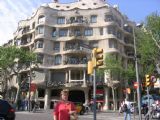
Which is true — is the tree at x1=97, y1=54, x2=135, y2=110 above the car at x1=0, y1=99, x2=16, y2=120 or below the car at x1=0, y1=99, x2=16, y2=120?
above

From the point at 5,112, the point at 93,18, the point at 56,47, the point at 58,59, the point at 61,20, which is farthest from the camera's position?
the point at 61,20

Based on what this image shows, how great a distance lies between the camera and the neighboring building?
5800 cm

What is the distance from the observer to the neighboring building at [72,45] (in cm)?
5800

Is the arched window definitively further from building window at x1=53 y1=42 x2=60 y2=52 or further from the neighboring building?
building window at x1=53 y1=42 x2=60 y2=52

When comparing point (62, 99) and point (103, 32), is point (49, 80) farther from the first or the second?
point (62, 99)

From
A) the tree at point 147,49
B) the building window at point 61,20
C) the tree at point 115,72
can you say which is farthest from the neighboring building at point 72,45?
the tree at point 147,49

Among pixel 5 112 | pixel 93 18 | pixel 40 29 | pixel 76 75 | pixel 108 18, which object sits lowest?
pixel 5 112

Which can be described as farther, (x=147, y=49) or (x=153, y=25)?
(x=147, y=49)

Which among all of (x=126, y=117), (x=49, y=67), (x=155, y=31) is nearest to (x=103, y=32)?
(x=49, y=67)

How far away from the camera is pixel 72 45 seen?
6084cm

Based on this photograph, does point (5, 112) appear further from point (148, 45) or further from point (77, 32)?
point (77, 32)

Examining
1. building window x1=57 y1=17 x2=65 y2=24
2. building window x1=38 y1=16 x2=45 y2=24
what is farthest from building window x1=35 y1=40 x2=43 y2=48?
building window x1=57 y1=17 x2=65 y2=24

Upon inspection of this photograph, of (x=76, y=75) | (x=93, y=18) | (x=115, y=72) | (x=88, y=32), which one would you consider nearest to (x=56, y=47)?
(x=88, y=32)

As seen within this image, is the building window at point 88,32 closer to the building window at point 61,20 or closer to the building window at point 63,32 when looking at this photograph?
the building window at point 63,32
